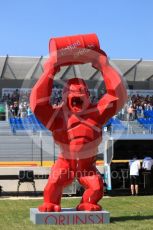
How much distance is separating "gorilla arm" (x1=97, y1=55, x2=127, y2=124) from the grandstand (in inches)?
123

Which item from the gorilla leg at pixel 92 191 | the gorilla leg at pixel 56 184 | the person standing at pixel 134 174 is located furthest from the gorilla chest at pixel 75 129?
the person standing at pixel 134 174

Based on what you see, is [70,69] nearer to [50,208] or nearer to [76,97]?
[76,97]

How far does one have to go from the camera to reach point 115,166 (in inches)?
770

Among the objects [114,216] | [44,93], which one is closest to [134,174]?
[114,216]

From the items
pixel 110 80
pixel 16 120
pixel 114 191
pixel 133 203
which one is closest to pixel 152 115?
pixel 16 120

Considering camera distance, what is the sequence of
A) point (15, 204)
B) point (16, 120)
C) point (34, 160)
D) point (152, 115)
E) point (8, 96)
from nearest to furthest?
point (15, 204), point (34, 160), point (16, 120), point (152, 115), point (8, 96)

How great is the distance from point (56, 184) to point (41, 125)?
640 inches

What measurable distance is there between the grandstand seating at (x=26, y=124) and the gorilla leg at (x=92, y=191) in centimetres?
1542

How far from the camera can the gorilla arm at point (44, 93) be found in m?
9.34

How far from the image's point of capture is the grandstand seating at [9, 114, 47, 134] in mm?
25353

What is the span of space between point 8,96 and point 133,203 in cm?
2042

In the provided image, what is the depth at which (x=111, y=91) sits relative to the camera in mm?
9602

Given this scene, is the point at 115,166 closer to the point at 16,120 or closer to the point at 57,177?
the point at 16,120

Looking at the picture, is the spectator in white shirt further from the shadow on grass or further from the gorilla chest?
the gorilla chest
